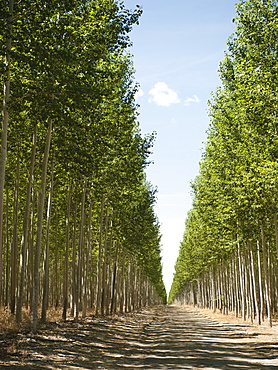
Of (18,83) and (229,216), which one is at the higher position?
(18,83)

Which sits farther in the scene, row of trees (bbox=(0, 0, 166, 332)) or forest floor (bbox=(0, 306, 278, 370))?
row of trees (bbox=(0, 0, 166, 332))

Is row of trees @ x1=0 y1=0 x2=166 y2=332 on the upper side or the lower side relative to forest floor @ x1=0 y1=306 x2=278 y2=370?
upper

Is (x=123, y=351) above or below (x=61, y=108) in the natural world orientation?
below

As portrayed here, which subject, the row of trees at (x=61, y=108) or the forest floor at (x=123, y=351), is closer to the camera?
the forest floor at (x=123, y=351)

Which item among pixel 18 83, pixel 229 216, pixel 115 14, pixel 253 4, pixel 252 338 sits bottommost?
pixel 252 338

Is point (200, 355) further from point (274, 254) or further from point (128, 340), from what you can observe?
point (274, 254)

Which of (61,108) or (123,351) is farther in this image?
(61,108)

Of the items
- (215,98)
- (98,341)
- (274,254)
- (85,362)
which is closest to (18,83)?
(85,362)

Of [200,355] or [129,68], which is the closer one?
[200,355]

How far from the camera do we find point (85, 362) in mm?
10531

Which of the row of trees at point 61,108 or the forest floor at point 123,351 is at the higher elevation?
the row of trees at point 61,108

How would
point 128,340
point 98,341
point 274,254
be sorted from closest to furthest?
point 98,341, point 128,340, point 274,254

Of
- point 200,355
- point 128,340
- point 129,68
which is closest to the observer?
point 200,355

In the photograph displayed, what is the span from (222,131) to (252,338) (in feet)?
33.2
